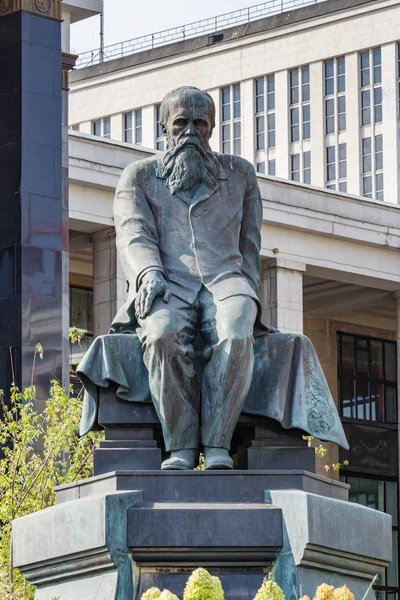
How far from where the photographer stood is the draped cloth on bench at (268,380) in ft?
41.7

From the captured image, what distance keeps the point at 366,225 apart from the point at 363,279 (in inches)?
118

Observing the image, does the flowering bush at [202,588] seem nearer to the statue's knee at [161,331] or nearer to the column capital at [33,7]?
the statue's knee at [161,331]

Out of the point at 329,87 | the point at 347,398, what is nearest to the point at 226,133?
the point at 329,87

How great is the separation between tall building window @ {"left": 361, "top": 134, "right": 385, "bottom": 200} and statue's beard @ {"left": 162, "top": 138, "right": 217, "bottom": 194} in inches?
3151

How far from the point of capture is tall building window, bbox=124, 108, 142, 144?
99875mm

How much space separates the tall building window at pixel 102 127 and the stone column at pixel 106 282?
47012mm

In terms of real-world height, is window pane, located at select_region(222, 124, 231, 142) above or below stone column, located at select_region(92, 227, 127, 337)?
above

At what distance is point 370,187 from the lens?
93.2 m

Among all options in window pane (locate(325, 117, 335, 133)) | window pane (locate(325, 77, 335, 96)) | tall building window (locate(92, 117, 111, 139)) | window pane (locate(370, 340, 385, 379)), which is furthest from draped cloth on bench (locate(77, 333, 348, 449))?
tall building window (locate(92, 117, 111, 139))

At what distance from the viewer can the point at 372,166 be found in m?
93.2

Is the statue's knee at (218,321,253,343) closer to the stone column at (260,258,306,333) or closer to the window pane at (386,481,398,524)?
the stone column at (260,258,306,333)

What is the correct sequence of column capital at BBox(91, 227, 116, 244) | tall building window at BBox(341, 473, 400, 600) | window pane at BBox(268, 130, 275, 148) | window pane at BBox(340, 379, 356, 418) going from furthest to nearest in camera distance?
window pane at BBox(268, 130, 275, 148), window pane at BBox(340, 379, 356, 418), tall building window at BBox(341, 473, 400, 600), column capital at BBox(91, 227, 116, 244)

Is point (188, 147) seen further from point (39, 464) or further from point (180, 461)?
point (39, 464)

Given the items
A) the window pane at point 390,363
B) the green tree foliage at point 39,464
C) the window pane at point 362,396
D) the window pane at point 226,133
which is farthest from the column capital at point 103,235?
the window pane at point 226,133
